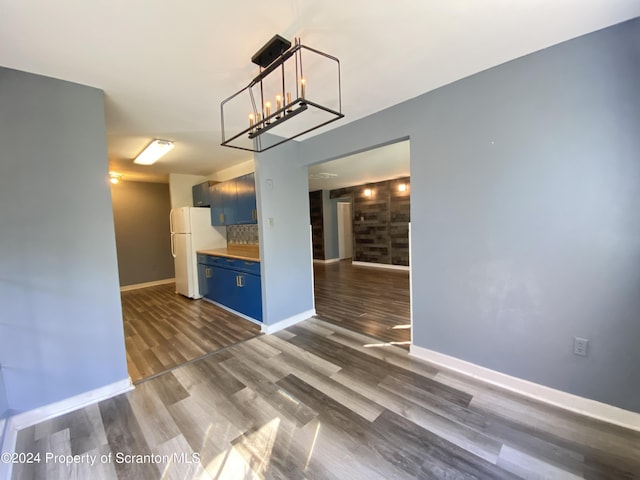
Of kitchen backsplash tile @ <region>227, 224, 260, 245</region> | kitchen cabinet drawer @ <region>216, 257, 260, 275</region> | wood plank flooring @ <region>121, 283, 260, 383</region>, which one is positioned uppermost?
kitchen backsplash tile @ <region>227, 224, 260, 245</region>

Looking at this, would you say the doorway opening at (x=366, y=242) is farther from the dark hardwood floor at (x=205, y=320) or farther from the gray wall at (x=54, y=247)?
the gray wall at (x=54, y=247)

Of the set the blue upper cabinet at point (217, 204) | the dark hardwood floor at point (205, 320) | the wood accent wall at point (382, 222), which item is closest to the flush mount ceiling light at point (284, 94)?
the blue upper cabinet at point (217, 204)

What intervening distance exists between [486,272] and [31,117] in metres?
3.57

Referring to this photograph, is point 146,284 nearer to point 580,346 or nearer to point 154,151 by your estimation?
point 154,151

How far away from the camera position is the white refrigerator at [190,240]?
4.62 m

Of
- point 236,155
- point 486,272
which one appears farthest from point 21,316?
point 486,272

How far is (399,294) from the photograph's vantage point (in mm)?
4598

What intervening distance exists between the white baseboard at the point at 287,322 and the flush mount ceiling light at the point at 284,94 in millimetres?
2101

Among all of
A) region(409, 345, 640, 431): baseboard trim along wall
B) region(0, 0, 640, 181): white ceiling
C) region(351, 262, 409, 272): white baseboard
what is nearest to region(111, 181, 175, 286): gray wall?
region(0, 0, 640, 181): white ceiling

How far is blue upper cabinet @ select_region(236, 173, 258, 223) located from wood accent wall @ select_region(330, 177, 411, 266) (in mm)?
4337

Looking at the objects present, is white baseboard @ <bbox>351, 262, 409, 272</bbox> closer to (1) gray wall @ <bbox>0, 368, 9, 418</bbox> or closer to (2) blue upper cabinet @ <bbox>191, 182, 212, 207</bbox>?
(2) blue upper cabinet @ <bbox>191, 182, 212, 207</bbox>

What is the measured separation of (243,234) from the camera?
4855 mm

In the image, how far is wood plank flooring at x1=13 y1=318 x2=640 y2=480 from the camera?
1363 millimetres

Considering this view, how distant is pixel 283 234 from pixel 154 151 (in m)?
2.13
